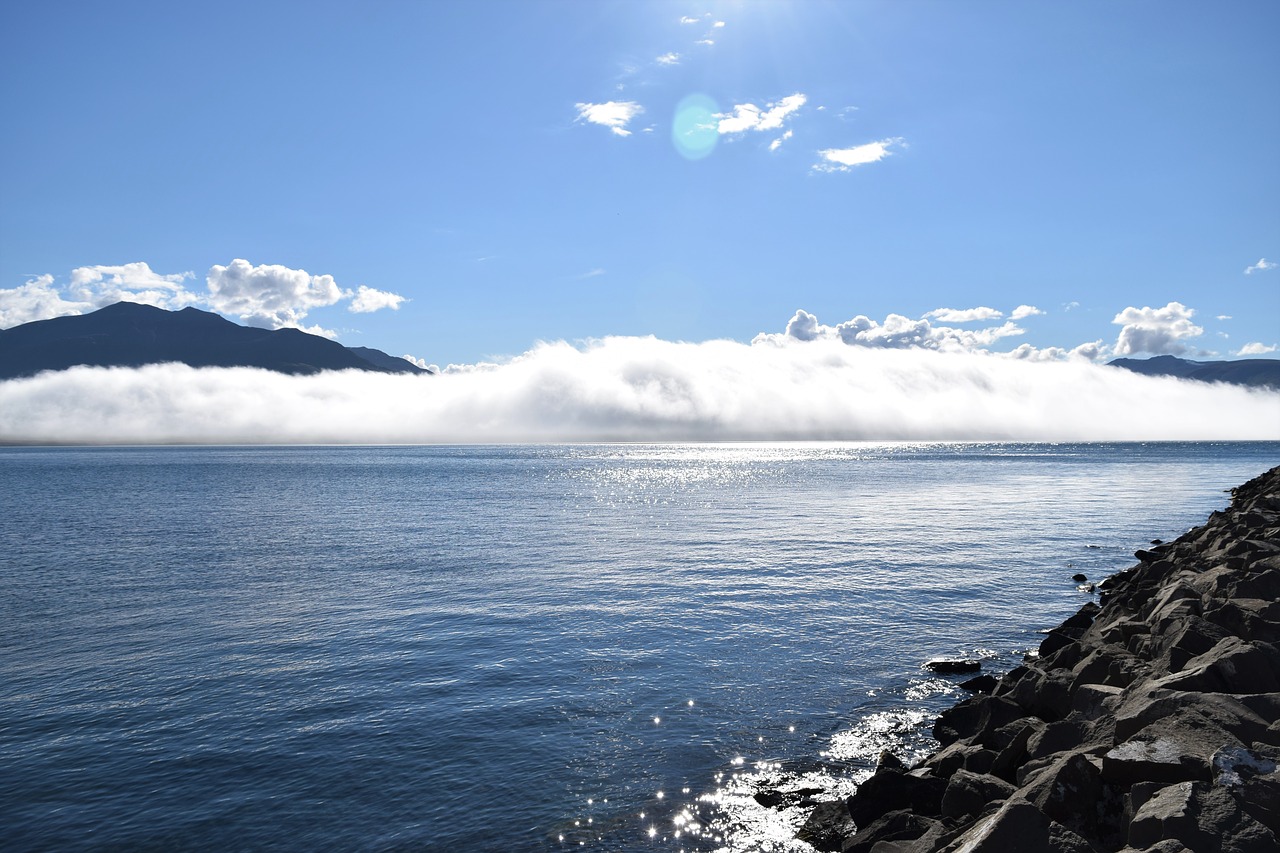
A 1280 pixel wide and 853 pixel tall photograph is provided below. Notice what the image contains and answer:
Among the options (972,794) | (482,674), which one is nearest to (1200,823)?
(972,794)

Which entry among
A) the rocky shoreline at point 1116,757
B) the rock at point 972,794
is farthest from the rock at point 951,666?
the rock at point 972,794

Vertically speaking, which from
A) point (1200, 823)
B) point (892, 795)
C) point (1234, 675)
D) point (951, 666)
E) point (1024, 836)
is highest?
point (1234, 675)

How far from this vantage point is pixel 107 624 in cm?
2583

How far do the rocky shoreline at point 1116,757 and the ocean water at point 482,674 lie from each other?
5.81 feet

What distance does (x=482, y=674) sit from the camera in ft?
64.6

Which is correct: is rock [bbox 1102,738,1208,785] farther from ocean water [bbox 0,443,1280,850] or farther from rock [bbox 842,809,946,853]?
ocean water [bbox 0,443,1280,850]

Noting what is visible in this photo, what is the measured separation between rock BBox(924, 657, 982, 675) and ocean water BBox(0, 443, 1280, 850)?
0.44 meters

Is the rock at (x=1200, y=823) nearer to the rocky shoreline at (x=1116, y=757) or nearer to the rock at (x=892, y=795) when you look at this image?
the rocky shoreline at (x=1116, y=757)

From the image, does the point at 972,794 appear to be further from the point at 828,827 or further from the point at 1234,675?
the point at 1234,675

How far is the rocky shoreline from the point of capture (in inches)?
328

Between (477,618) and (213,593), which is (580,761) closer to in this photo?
(477,618)

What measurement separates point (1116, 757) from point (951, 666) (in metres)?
11.1

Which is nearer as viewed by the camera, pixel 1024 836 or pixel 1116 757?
pixel 1024 836

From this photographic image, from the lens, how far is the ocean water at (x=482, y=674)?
12.9 meters
